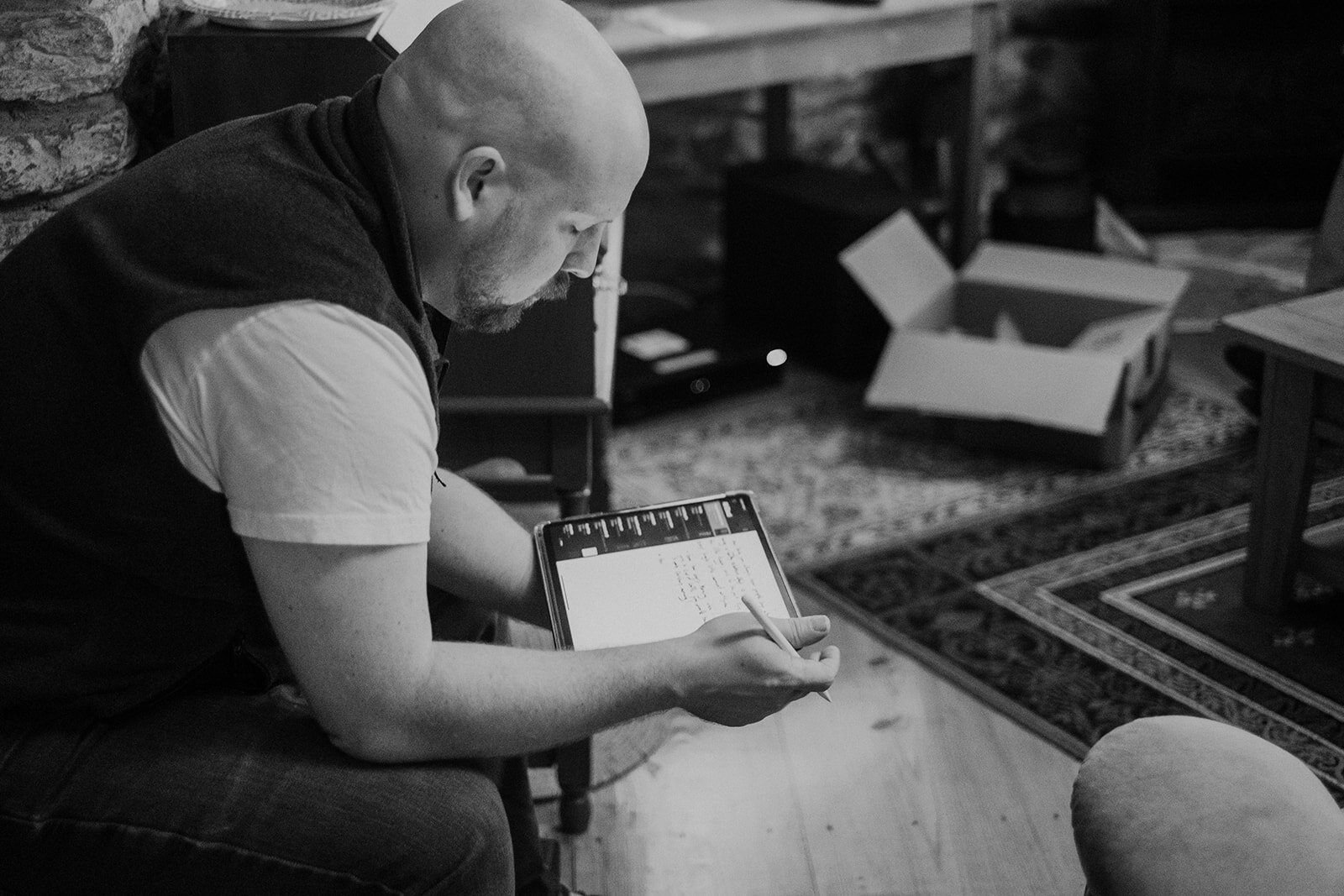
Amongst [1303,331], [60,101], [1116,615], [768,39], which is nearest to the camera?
[60,101]

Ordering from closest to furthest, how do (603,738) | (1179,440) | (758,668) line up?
(758,668)
(603,738)
(1179,440)

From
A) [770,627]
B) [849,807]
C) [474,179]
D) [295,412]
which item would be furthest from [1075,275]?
[295,412]

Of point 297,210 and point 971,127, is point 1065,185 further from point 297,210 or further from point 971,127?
point 297,210

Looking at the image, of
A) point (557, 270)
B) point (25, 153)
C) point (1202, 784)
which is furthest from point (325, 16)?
point (1202, 784)

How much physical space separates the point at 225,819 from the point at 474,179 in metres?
0.48

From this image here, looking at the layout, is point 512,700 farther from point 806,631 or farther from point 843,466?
point 843,466

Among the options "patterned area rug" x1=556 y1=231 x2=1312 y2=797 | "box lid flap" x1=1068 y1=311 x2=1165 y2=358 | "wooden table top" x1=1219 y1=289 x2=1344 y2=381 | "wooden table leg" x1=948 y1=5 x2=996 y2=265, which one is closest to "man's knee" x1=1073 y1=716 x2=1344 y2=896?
"wooden table top" x1=1219 y1=289 x2=1344 y2=381

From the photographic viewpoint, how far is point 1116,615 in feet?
6.94

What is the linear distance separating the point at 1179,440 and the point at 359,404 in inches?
81.8

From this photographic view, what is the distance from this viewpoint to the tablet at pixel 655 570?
1231mm

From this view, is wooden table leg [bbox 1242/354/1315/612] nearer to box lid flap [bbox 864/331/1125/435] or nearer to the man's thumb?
box lid flap [bbox 864/331/1125/435]

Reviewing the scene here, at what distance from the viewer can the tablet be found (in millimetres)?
1231

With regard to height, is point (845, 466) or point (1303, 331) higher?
point (1303, 331)

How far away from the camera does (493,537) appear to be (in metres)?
1.31
